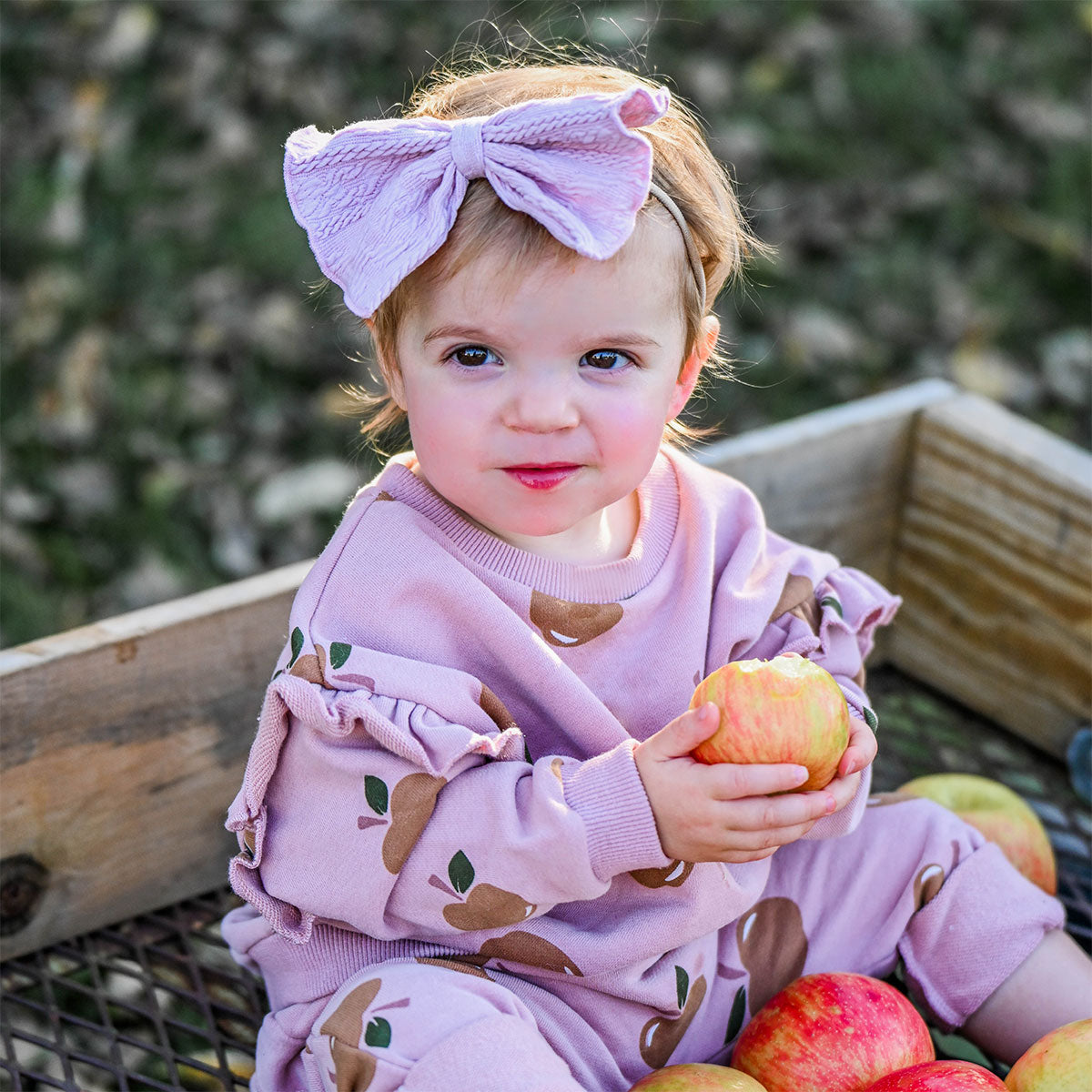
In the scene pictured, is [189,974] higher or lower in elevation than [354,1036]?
lower

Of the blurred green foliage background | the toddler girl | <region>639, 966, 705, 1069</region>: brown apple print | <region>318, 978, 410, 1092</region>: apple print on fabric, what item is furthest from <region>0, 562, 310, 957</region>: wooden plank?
the blurred green foliage background

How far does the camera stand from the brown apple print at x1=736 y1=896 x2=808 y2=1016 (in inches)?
61.3

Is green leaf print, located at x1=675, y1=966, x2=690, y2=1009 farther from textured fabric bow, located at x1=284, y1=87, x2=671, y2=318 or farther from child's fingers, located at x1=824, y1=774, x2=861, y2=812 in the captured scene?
textured fabric bow, located at x1=284, y1=87, x2=671, y2=318

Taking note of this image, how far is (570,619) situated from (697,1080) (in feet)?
1.45

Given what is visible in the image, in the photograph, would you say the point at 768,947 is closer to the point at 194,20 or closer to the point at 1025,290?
the point at 1025,290

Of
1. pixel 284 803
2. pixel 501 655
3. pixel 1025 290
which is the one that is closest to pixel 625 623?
pixel 501 655

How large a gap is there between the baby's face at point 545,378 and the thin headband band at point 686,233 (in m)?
0.02

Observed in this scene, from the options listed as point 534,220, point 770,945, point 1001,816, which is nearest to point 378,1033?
point 770,945

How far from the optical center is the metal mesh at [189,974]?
1578 mm

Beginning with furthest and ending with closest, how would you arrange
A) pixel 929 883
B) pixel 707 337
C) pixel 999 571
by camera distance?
pixel 999 571 → pixel 929 883 → pixel 707 337

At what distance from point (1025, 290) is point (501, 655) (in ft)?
8.04

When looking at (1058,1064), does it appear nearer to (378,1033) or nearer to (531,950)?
(531,950)

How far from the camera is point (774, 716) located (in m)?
1.28

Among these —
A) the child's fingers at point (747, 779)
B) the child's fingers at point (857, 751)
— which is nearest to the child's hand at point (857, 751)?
the child's fingers at point (857, 751)
